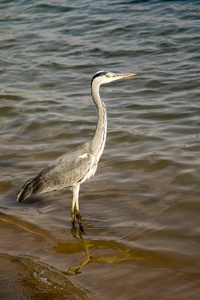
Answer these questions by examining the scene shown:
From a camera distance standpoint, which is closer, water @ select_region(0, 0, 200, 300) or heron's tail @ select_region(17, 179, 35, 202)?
water @ select_region(0, 0, 200, 300)

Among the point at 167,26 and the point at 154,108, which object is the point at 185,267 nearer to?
the point at 154,108

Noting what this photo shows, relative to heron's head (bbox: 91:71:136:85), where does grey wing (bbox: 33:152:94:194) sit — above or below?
below

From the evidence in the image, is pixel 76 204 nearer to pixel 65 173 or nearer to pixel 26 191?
pixel 65 173

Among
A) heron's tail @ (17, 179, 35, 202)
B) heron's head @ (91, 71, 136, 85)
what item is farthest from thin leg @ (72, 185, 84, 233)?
heron's head @ (91, 71, 136, 85)

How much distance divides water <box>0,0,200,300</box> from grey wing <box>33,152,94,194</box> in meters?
0.40

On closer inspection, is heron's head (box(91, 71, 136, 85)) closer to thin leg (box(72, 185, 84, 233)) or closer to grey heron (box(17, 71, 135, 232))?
grey heron (box(17, 71, 135, 232))

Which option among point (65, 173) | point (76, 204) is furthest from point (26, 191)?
point (76, 204)

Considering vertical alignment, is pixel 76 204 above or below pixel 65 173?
below

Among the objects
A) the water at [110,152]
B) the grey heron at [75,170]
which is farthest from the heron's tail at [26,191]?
the water at [110,152]

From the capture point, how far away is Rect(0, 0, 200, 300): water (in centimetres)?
454

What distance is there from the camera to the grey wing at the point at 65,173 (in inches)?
219

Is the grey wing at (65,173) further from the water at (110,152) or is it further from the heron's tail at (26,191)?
the water at (110,152)

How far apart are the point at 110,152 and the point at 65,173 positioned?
1.94 meters

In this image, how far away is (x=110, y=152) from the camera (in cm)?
749
